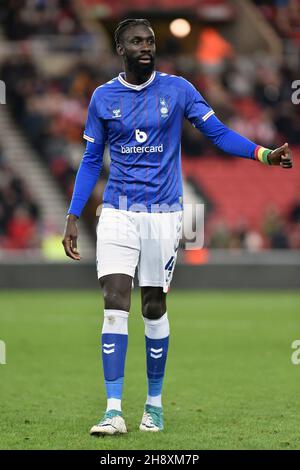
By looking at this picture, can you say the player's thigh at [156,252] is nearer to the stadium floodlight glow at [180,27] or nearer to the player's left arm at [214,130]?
the player's left arm at [214,130]

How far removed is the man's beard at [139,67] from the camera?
6.89 m

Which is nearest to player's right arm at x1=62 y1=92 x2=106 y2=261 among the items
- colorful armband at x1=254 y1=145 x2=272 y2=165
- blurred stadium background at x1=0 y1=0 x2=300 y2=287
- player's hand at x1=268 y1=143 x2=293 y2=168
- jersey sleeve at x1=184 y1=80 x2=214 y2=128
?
jersey sleeve at x1=184 y1=80 x2=214 y2=128

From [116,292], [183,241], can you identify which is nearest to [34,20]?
[183,241]

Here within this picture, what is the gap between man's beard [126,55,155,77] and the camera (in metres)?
6.89

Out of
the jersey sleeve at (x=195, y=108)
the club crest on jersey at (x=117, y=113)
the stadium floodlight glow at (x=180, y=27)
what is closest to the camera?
the club crest on jersey at (x=117, y=113)

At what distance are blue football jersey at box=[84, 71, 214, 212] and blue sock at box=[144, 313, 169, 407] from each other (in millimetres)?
734

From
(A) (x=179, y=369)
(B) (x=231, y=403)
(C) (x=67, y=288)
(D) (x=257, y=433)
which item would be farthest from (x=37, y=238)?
(D) (x=257, y=433)

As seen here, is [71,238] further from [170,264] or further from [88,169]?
[170,264]

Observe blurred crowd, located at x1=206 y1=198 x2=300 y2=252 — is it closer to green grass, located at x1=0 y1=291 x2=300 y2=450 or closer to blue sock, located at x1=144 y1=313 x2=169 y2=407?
green grass, located at x1=0 y1=291 x2=300 y2=450

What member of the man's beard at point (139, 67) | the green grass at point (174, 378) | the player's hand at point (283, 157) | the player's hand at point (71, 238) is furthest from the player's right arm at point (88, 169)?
the green grass at point (174, 378)

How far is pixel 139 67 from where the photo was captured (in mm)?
6906

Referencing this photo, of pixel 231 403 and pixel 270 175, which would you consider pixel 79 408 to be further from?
pixel 270 175

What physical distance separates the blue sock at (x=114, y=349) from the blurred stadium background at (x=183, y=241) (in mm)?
300
